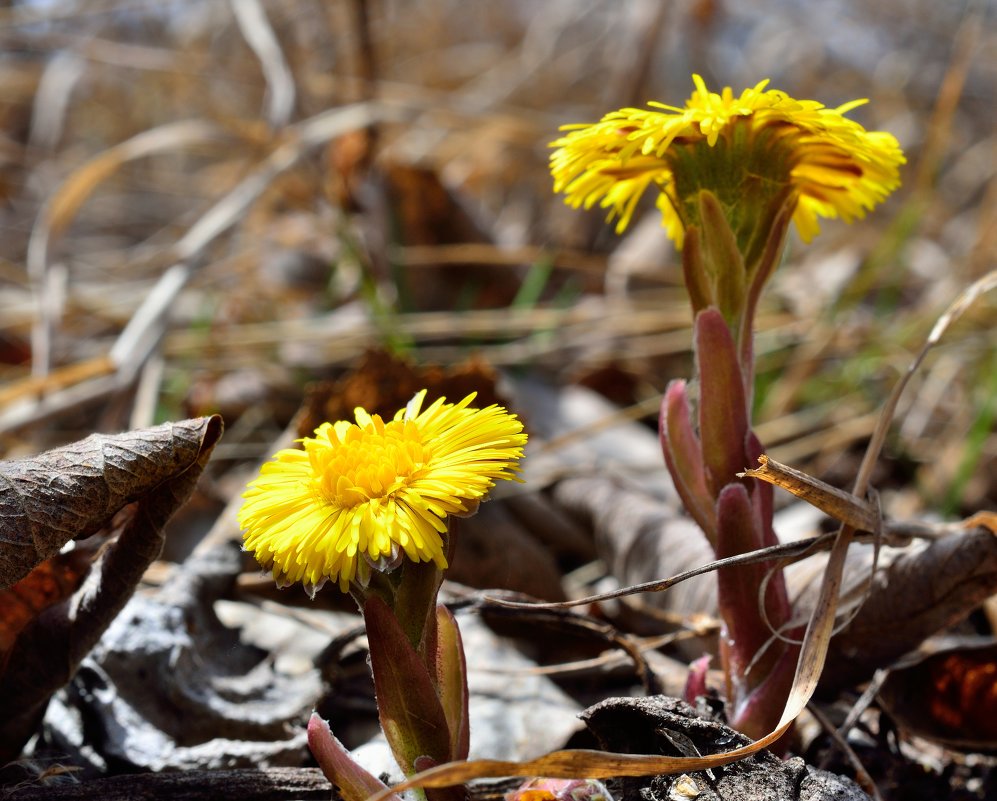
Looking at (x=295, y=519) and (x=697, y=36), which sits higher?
(x=697, y=36)

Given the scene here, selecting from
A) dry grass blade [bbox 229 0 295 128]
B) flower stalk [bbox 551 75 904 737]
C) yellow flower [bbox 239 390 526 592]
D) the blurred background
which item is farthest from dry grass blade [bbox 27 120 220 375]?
flower stalk [bbox 551 75 904 737]

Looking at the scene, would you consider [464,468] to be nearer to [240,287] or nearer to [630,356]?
[630,356]

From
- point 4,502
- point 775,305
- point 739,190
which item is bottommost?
point 775,305

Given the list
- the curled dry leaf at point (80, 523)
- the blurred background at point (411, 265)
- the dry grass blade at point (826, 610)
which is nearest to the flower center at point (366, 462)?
the curled dry leaf at point (80, 523)

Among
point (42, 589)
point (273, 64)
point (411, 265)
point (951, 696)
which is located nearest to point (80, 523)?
point (42, 589)

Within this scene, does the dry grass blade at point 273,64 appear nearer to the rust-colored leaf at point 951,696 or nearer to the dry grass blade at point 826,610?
the dry grass blade at point 826,610

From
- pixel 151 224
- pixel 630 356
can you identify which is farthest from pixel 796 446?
pixel 151 224
